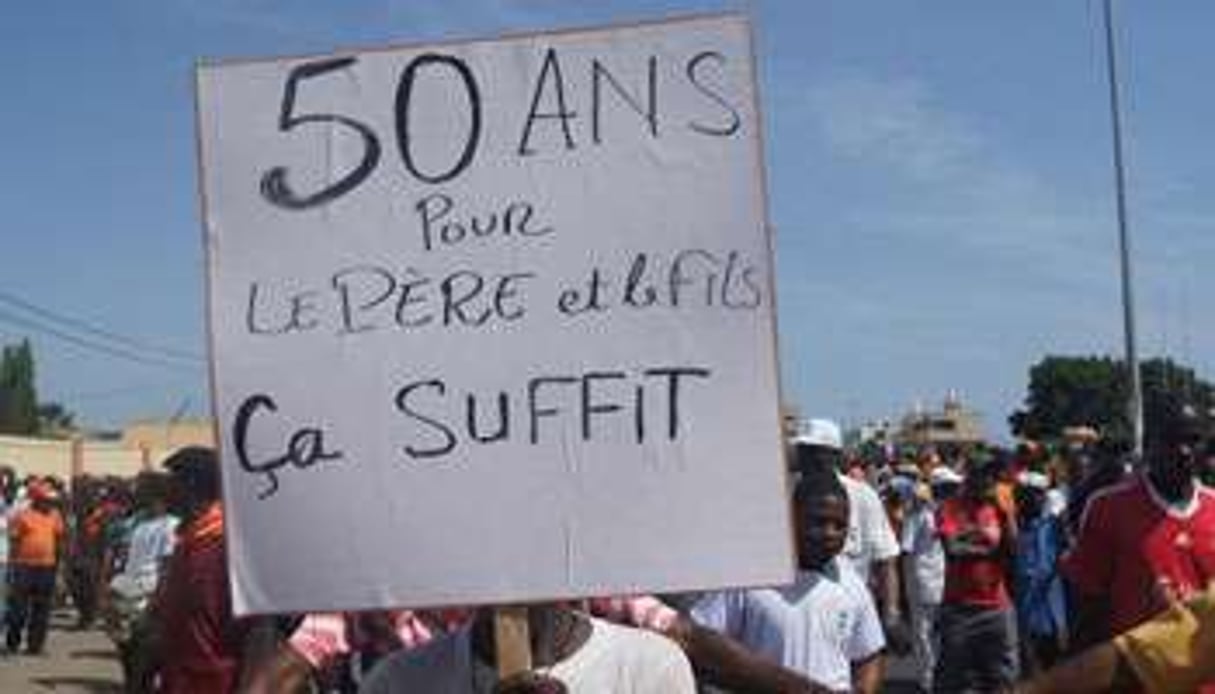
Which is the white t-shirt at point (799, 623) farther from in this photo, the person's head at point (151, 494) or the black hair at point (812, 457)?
the person's head at point (151, 494)

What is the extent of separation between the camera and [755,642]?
6.14 m

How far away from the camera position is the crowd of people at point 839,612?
13.5ft

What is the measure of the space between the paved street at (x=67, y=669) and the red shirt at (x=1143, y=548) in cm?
1184

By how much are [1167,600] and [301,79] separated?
397 centimetres

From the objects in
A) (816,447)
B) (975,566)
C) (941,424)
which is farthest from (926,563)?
(941,424)

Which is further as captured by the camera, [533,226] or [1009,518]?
[1009,518]

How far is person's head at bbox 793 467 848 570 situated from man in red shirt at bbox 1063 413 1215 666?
5.08 feet

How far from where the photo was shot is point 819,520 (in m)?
6.17

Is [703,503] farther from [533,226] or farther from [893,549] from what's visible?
[893,549]

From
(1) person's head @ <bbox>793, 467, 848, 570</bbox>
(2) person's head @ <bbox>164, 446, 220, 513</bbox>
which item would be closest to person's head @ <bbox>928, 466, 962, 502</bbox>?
(2) person's head @ <bbox>164, 446, 220, 513</bbox>

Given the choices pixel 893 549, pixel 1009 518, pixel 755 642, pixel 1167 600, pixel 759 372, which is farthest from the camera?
pixel 1009 518

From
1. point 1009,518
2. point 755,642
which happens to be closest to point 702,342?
point 755,642

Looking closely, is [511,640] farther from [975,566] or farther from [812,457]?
[975,566]

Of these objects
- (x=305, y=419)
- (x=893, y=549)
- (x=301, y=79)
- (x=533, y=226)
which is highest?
(x=301, y=79)
